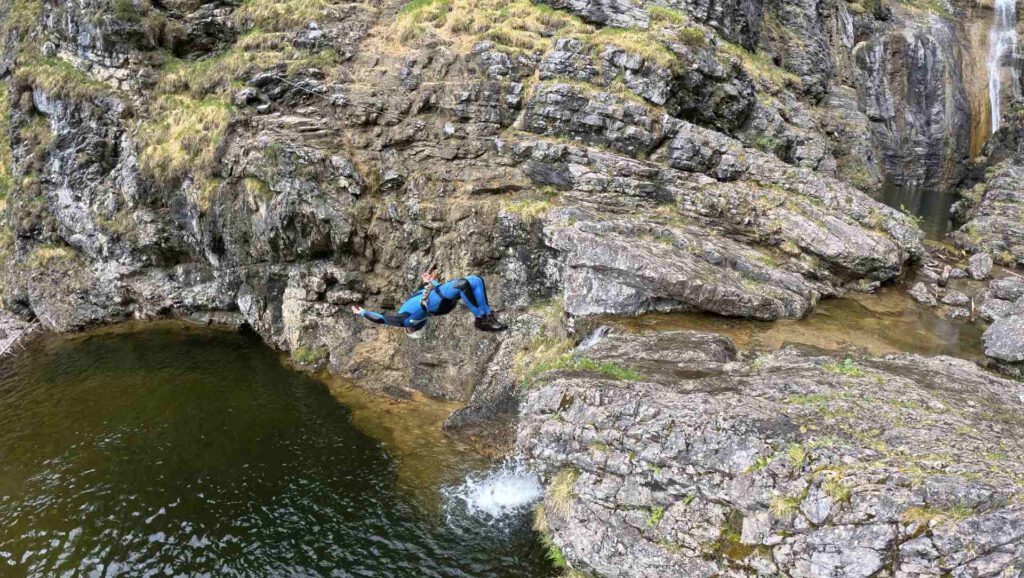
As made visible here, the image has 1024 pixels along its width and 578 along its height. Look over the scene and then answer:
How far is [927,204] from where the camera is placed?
111ft

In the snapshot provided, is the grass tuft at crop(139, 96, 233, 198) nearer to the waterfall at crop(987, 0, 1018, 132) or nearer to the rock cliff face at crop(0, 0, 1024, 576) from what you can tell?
the rock cliff face at crop(0, 0, 1024, 576)

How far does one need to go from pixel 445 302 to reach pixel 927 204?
1347 inches

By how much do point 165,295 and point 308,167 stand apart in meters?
9.81

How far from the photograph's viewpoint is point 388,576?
1144 cm

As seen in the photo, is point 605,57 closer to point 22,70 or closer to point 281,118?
point 281,118

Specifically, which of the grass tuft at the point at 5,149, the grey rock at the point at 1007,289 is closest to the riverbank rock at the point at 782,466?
the grey rock at the point at 1007,289

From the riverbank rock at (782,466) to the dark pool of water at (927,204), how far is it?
18.9 metres

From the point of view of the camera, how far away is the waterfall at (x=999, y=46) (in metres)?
39.2

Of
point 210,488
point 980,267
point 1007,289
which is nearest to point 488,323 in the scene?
point 210,488

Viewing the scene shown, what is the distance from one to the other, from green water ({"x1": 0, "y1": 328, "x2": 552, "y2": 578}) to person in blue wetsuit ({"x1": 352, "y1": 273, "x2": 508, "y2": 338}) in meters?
3.98

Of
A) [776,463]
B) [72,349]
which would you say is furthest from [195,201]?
[776,463]

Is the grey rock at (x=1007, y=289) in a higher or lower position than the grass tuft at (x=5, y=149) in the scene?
higher

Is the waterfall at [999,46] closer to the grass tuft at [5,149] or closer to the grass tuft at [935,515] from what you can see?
the grass tuft at [935,515]

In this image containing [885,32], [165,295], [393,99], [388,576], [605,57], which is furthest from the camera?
[885,32]
